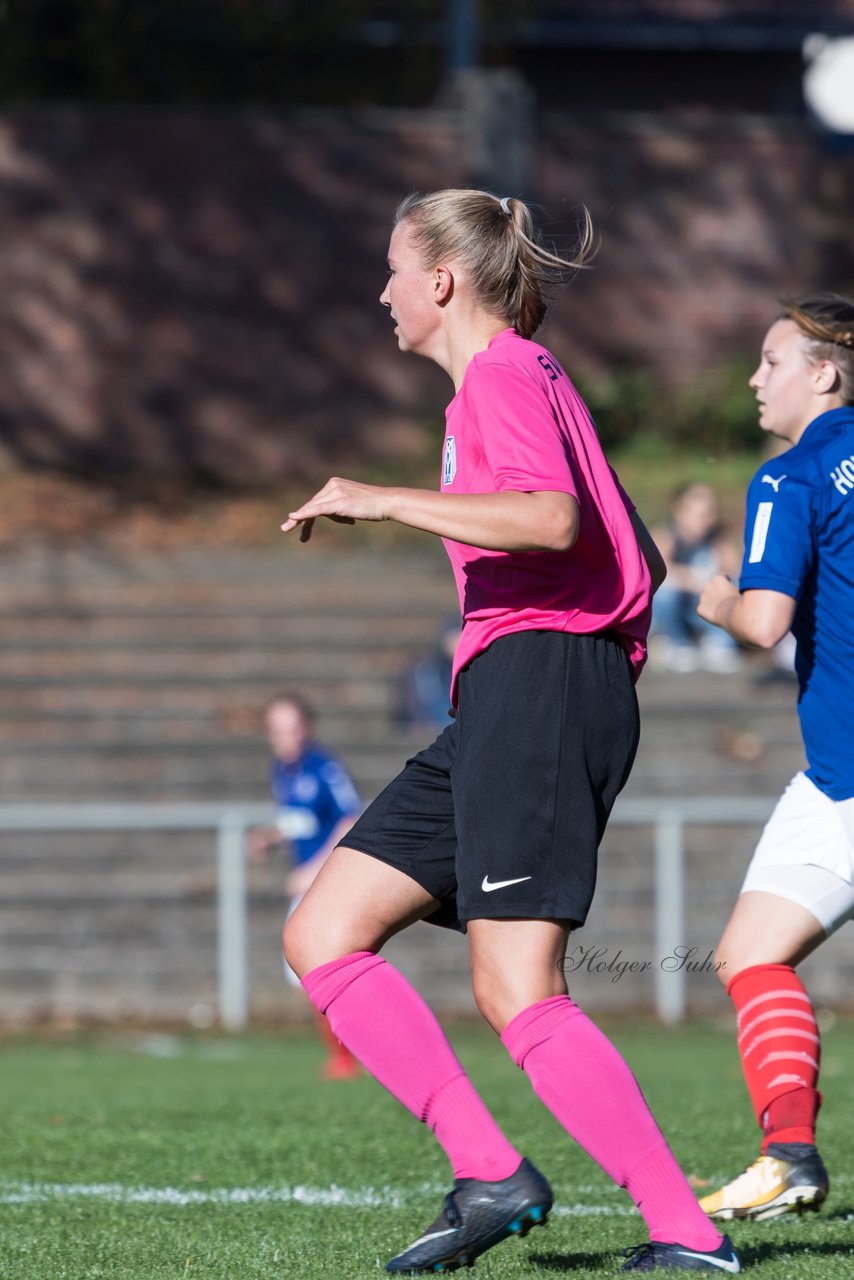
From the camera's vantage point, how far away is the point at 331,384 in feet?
75.8

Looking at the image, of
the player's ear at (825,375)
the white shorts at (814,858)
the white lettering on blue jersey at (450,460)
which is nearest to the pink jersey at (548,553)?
the white lettering on blue jersey at (450,460)

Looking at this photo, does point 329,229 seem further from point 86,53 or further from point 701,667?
point 701,667

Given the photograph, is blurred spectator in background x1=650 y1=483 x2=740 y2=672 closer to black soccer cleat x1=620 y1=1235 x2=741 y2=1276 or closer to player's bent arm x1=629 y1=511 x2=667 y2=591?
player's bent arm x1=629 y1=511 x2=667 y2=591

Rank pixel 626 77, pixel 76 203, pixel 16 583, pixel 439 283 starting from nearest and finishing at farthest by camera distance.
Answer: pixel 439 283 → pixel 16 583 → pixel 76 203 → pixel 626 77

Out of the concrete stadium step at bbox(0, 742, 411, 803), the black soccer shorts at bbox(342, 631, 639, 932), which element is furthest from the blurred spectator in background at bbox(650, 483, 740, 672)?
the black soccer shorts at bbox(342, 631, 639, 932)

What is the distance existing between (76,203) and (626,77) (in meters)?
9.84

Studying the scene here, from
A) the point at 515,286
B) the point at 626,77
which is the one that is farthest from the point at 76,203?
the point at 515,286

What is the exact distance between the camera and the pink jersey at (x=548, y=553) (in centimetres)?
385

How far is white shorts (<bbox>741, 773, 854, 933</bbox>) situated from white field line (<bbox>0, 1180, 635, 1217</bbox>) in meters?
0.99

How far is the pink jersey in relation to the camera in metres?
3.85

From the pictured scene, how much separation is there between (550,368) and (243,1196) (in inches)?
95.7

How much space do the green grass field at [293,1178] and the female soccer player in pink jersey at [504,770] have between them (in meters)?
0.31

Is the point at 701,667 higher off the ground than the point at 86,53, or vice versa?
the point at 86,53

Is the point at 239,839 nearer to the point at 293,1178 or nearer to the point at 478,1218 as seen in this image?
the point at 293,1178
